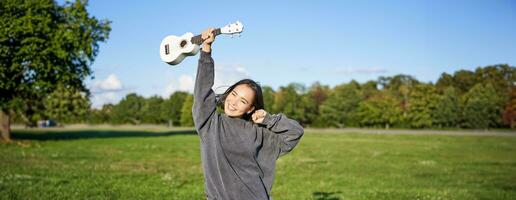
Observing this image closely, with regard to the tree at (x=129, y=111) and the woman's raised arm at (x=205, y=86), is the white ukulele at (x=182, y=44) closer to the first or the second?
the woman's raised arm at (x=205, y=86)

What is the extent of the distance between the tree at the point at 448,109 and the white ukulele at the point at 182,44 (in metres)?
89.3

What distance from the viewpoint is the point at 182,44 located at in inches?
189

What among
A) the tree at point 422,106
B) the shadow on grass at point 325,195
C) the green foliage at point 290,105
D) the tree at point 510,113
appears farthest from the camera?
the green foliage at point 290,105

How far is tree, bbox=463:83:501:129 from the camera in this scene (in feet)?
274

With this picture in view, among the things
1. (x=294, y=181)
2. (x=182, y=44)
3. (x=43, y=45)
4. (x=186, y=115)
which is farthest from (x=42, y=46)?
(x=186, y=115)

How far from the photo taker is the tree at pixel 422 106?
91500 mm

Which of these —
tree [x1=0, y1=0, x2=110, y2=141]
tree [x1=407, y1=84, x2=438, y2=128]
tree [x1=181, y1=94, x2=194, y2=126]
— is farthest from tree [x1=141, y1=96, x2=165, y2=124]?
tree [x1=0, y1=0, x2=110, y2=141]

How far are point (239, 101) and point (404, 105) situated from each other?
100011mm

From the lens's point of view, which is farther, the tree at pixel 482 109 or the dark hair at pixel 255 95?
the tree at pixel 482 109

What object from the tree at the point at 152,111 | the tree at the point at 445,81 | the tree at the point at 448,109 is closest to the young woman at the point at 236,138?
the tree at the point at 448,109

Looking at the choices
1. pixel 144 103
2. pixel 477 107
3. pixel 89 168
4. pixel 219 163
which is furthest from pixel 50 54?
pixel 144 103

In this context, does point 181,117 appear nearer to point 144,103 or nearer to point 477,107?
point 144,103

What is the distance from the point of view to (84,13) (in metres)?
39.7

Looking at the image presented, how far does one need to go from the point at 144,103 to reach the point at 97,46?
107006 mm
